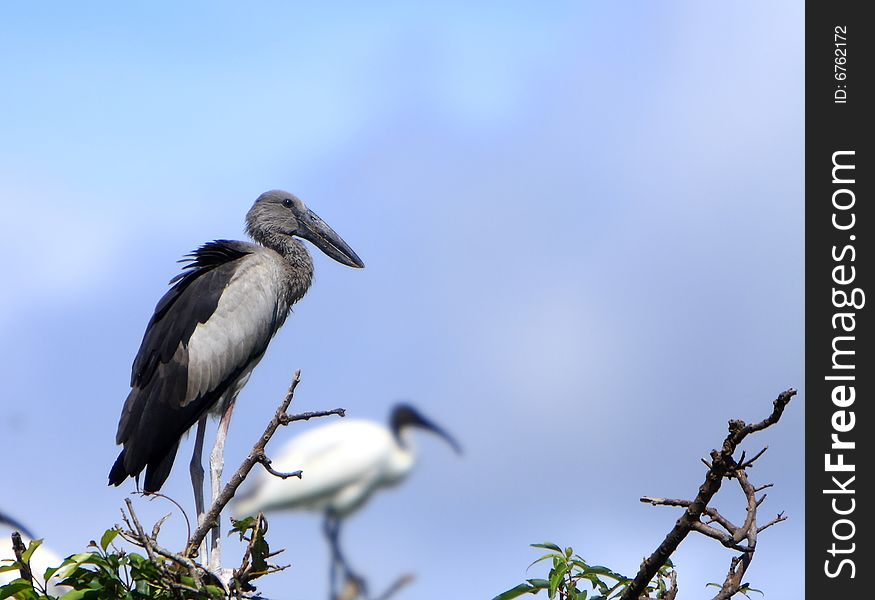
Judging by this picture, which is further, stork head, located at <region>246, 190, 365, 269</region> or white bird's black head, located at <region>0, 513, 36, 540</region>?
white bird's black head, located at <region>0, 513, 36, 540</region>

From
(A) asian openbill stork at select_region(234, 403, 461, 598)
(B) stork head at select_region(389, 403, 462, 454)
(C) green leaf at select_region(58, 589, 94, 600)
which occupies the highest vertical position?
(B) stork head at select_region(389, 403, 462, 454)

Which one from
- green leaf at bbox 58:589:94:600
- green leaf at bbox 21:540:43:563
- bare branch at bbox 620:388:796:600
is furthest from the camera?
green leaf at bbox 21:540:43:563

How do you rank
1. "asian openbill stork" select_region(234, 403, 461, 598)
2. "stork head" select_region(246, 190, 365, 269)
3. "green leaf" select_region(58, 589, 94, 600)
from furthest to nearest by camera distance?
1. "asian openbill stork" select_region(234, 403, 461, 598)
2. "stork head" select_region(246, 190, 365, 269)
3. "green leaf" select_region(58, 589, 94, 600)

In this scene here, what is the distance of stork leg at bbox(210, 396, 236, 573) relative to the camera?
5.86 m

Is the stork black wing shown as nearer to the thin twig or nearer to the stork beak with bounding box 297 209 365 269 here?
the stork beak with bounding box 297 209 365 269

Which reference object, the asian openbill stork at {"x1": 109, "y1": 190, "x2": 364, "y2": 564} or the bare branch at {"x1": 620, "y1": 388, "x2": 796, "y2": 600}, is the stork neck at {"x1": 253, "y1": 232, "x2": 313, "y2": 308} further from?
the bare branch at {"x1": 620, "y1": 388, "x2": 796, "y2": 600}

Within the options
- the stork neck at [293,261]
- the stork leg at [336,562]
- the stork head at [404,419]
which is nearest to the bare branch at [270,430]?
the stork neck at [293,261]

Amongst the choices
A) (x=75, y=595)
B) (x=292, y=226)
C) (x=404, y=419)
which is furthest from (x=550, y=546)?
(x=404, y=419)

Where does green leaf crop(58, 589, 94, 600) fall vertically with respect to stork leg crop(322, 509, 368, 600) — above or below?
below

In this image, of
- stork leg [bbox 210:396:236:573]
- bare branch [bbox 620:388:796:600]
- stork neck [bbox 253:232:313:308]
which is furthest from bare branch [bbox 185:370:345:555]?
stork neck [bbox 253:232:313:308]
